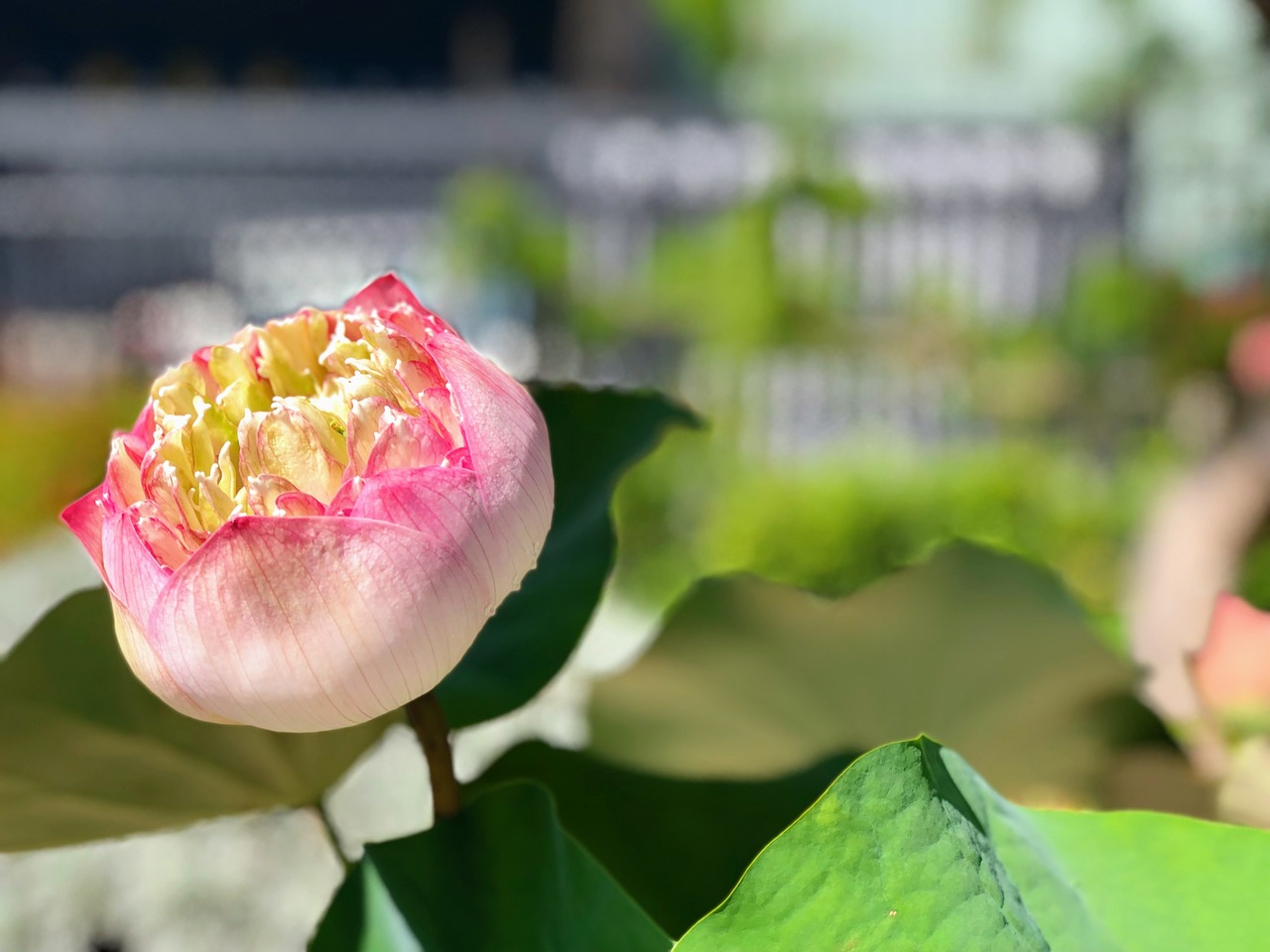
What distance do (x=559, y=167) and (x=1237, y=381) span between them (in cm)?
500

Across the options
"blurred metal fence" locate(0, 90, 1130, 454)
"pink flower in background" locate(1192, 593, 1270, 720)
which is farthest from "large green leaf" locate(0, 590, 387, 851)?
"blurred metal fence" locate(0, 90, 1130, 454)

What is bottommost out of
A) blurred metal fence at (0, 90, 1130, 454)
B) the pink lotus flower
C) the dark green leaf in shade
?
blurred metal fence at (0, 90, 1130, 454)

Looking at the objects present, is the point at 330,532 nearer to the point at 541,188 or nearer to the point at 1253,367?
the point at 1253,367

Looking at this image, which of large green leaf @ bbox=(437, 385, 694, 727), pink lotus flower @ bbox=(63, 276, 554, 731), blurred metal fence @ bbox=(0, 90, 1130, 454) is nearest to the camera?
pink lotus flower @ bbox=(63, 276, 554, 731)

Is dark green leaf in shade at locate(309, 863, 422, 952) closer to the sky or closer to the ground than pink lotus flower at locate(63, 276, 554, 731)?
closer to the ground

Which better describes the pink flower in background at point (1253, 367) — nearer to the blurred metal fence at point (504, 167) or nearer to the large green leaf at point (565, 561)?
the large green leaf at point (565, 561)

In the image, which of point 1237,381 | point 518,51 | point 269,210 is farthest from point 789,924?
point 518,51

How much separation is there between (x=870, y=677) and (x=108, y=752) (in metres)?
0.21

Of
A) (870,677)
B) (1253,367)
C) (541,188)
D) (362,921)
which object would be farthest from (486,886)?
(541,188)

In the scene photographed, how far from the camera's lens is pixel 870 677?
0.35 meters

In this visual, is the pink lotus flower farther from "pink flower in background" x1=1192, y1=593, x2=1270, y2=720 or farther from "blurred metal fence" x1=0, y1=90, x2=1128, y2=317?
"blurred metal fence" x1=0, y1=90, x2=1128, y2=317

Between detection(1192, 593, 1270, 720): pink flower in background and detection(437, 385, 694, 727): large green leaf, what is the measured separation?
0.53 feet

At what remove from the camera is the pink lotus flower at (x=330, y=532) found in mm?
183

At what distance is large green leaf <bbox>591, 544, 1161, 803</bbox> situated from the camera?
13.3 inches
